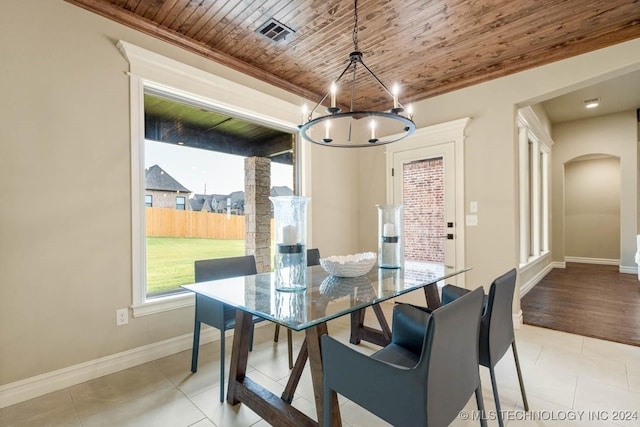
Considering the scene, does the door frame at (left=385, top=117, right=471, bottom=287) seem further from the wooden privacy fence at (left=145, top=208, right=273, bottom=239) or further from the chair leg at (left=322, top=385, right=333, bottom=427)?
the chair leg at (left=322, top=385, right=333, bottom=427)

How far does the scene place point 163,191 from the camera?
274 centimetres

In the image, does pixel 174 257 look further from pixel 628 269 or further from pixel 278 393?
pixel 628 269

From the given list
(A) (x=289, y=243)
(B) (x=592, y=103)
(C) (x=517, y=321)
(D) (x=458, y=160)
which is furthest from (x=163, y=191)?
(B) (x=592, y=103)

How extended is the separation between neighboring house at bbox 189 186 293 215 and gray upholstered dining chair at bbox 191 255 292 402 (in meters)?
0.83

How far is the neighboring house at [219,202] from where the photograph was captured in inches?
119

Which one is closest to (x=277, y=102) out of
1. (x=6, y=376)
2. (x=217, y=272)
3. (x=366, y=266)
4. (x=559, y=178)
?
(x=217, y=272)

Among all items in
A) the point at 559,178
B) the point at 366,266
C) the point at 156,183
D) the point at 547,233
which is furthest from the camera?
the point at 559,178

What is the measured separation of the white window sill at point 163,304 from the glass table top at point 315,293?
2.87 ft

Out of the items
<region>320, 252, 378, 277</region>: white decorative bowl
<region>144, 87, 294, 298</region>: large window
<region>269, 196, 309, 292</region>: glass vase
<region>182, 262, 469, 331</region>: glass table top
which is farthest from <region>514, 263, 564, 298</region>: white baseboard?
<region>269, 196, 309, 292</region>: glass vase

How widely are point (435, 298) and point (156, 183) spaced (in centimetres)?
253

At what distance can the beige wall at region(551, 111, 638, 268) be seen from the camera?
18.5ft

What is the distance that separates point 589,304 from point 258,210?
4276 millimetres

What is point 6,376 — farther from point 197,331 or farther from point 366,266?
point 366,266

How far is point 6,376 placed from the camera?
1.88 meters
